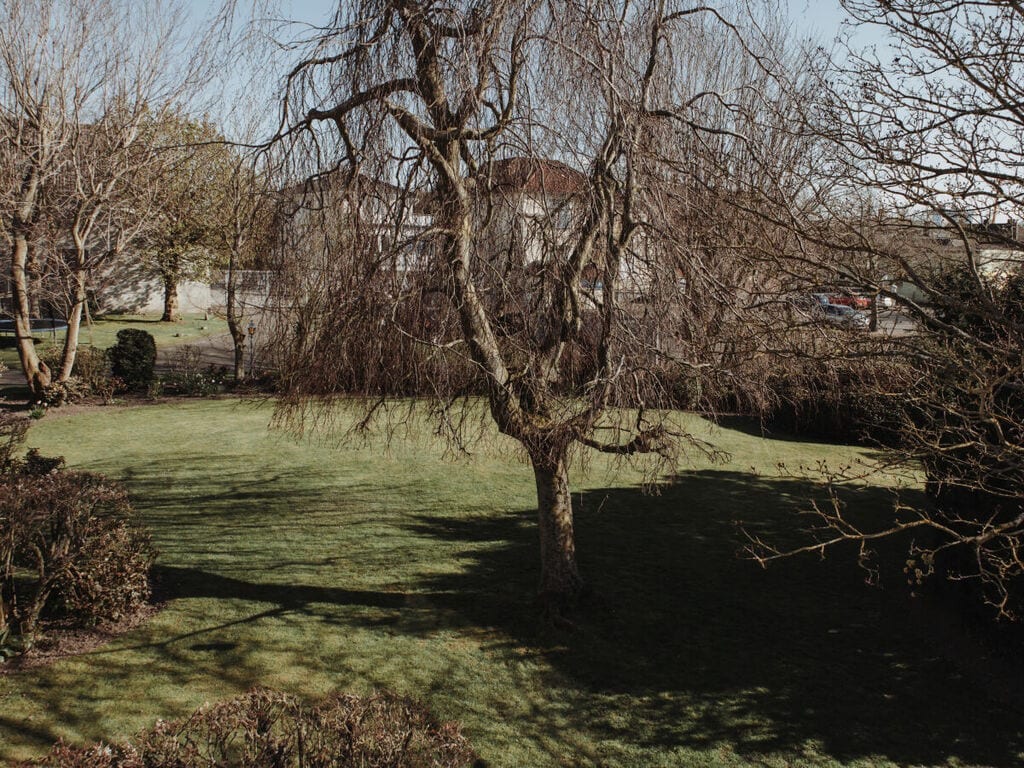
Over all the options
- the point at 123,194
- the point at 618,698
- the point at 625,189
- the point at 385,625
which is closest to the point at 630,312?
the point at 625,189

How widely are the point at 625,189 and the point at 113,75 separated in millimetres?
14575

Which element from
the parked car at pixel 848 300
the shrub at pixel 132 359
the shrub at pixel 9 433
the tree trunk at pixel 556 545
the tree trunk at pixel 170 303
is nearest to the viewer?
the parked car at pixel 848 300

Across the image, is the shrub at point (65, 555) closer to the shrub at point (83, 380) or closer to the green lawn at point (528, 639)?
the green lawn at point (528, 639)

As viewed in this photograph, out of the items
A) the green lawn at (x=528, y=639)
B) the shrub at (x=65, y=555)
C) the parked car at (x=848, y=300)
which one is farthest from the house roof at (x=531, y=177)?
the shrub at (x=65, y=555)

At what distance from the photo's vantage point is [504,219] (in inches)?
259

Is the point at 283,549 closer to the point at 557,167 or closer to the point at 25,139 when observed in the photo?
the point at 557,167

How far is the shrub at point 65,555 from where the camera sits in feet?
20.7

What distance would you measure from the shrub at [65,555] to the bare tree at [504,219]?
2.06m

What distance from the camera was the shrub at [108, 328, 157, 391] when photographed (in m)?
18.4

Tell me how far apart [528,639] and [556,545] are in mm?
902

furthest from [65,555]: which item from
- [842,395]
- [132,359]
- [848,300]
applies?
[132,359]

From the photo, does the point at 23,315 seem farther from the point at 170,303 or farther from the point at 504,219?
the point at 170,303

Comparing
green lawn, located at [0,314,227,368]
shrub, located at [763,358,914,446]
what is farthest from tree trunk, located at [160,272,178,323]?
shrub, located at [763,358,914,446]

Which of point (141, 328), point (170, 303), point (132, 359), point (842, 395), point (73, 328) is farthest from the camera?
point (170, 303)
